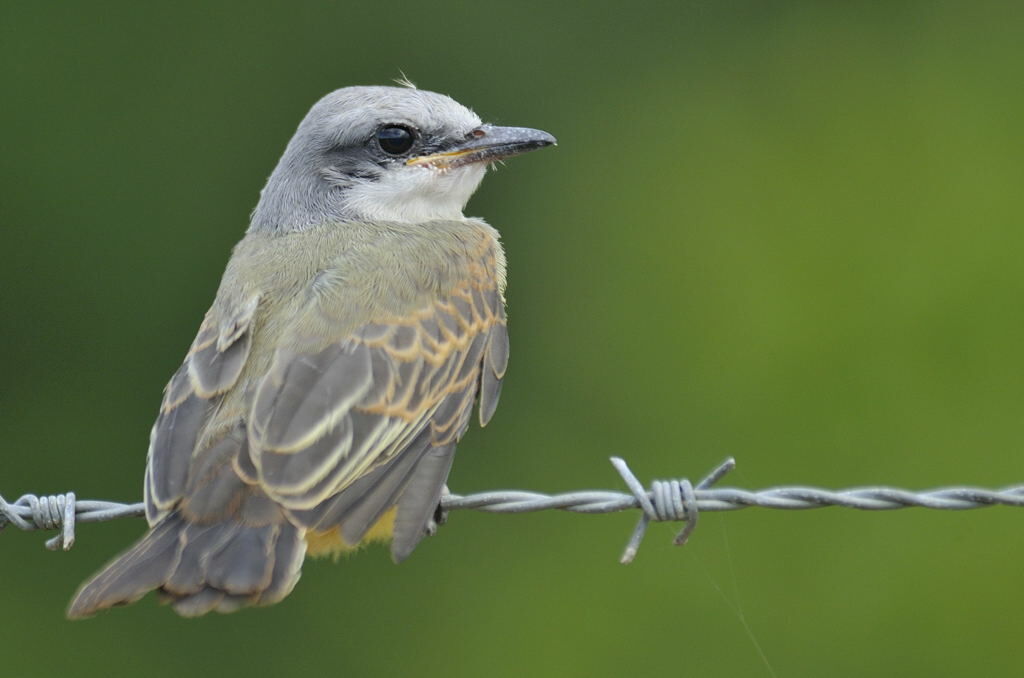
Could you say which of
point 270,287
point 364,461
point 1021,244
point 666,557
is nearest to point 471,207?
point 666,557

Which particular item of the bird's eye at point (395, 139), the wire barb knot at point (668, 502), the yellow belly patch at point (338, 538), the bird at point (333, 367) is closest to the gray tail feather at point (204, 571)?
the bird at point (333, 367)

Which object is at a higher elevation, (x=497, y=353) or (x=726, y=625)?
(x=497, y=353)

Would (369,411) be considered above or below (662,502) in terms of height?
below

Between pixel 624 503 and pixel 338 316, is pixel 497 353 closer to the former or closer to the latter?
pixel 338 316

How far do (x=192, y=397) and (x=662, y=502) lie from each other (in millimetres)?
1527

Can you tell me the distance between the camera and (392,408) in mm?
4883

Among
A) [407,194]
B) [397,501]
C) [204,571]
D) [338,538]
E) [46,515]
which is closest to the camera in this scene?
[204,571]

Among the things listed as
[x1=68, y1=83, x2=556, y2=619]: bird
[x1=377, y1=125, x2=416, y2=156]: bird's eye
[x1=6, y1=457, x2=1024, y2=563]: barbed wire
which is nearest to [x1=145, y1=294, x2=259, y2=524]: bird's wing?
[x1=68, y1=83, x2=556, y2=619]: bird

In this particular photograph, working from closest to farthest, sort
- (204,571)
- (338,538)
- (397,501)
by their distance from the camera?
1. (204,571)
2. (397,501)
3. (338,538)

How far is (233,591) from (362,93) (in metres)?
2.62

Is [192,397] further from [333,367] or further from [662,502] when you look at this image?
[662,502]

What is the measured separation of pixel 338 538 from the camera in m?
4.83

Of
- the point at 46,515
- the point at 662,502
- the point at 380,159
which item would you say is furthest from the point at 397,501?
the point at 380,159

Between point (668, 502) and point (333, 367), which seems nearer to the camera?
point (668, 502)
